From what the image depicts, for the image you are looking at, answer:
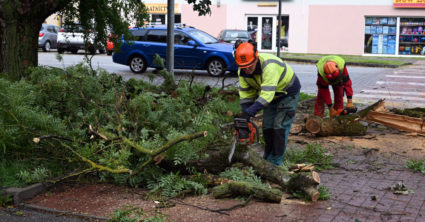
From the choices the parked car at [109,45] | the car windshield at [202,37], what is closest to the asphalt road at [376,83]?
the parked car at [109,45]

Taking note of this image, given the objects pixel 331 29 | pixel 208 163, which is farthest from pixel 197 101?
pixel 331 29

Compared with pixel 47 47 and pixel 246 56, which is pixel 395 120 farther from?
pixel 47 47

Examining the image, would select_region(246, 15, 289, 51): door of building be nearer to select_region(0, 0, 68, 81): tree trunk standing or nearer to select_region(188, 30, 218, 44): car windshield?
select_region(188, 30, 218, 44): car windshield

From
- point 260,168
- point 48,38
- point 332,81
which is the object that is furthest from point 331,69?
point 48,38

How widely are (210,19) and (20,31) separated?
2741cm

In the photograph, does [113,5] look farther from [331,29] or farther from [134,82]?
[331,29]

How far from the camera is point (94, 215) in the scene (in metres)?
4.56

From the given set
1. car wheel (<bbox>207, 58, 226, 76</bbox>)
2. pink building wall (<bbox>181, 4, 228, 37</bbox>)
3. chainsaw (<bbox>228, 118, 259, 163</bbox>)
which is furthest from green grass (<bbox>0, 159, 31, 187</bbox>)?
pink building wall (<bbox>181, 4, 228, 37</bbox>)

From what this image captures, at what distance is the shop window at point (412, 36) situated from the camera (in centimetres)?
3180

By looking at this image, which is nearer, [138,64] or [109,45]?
[109,45]

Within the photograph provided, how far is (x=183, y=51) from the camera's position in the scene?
17.2 metres

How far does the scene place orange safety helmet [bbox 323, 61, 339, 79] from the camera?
8.12m

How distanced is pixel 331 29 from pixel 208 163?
29.3 metres

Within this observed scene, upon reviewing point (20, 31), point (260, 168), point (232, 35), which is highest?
point (232, 35)
